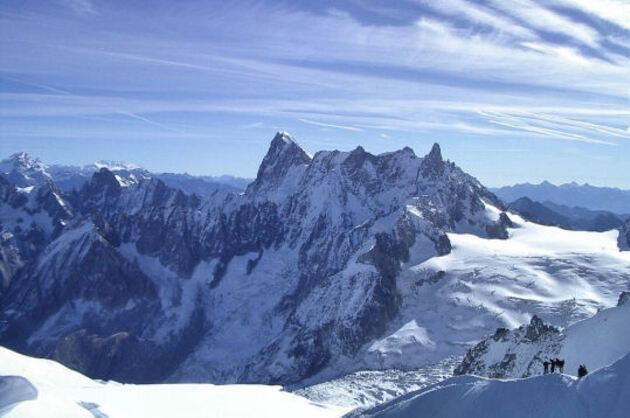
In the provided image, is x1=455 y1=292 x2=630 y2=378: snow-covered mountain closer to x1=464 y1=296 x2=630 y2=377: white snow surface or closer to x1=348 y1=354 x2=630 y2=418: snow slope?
x1=464 y1=296 x2=630 y2=377: white snow surface

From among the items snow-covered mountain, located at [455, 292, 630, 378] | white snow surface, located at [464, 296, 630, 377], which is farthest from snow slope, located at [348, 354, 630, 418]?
white snow surface, located at [464, 296, 630, 377]

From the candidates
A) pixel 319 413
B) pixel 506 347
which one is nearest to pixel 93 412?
pixel 319 413

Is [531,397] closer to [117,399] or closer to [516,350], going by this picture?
[117,399]

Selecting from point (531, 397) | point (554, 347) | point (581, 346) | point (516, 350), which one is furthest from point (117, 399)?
point (516, 350)

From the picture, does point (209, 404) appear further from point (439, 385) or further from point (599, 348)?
point (599, 348)

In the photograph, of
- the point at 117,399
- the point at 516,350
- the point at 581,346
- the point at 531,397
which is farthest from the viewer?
the point at 516,350

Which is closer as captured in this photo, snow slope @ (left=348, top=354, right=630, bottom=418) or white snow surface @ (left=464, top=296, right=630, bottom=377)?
snow slope @ (left=348, top=354, right=630, bottom=418)
